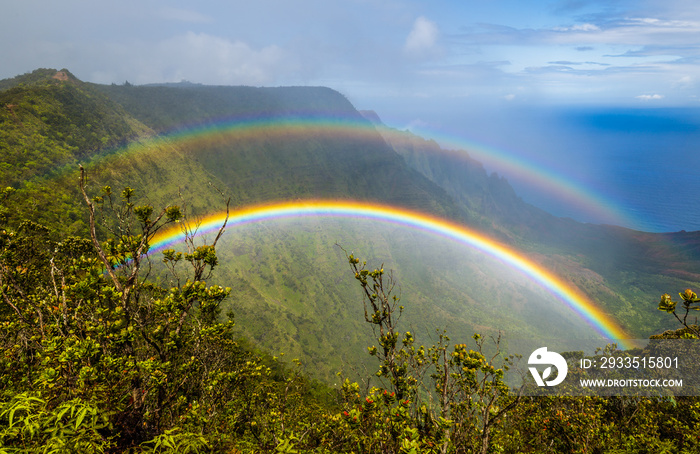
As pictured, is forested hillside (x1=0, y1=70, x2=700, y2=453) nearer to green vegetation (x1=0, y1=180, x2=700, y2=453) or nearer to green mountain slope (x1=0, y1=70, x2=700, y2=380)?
green vegetation (x1=0, y1=180, x2=700, y2=453)

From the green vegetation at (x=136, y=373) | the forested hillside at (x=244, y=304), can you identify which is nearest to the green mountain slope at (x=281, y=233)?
the forested hillside at (x=244, y=304)

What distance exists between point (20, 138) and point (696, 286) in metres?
258

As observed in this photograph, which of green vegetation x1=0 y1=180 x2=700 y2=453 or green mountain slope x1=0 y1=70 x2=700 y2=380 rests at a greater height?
green mountain slope x1=0 y1=70 x2=700 y2=380

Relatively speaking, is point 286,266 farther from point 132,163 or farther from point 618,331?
point 618,331

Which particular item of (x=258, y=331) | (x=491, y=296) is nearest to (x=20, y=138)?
(x=258, y=331)

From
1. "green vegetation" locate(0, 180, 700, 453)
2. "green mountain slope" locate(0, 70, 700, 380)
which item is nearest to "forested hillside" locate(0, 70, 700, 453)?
"green vegetation" locate(0, 180, 700, 453)

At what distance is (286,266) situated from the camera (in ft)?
424

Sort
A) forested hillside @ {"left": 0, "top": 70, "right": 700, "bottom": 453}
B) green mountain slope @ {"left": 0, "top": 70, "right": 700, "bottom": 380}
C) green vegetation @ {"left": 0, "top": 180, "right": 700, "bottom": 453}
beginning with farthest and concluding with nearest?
green mountain slope @ {"left": 0, "top": 70, "right": 700, "bottom": 380}, forested hillside @ {"left": 0, "top": 70, "right": 700, "bottom": 453}, green vegetation @ {"left": 0, "top": 180, "right": 700, "bottom": 453}

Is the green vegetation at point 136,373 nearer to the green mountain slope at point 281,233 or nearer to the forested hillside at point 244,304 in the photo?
the forested hillside at point 244,304

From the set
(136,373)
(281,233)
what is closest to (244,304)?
(281,233)

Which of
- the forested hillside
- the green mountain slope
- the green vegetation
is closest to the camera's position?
the green vegetation

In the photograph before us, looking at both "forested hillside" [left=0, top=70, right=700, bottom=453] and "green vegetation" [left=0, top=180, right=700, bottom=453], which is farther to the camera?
"forested hillside" [left=0, top=70, right=700, bottom=453]

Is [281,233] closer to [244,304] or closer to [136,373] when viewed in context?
[244,304]

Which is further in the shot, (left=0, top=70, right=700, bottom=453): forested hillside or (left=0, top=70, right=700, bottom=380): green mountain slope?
(left=0, top=70, right=700, bottom=380): green mountain slope
